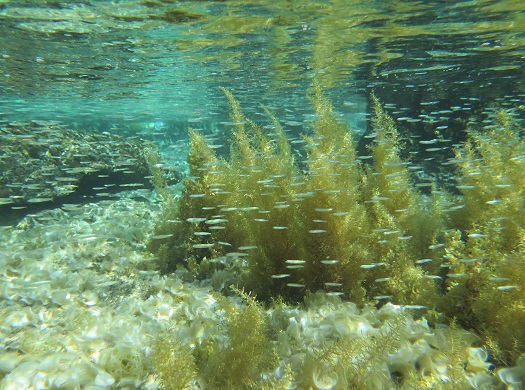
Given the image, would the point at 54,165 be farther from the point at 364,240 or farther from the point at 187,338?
the point at 364,240

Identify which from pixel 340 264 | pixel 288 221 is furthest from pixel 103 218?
pixel 340 264

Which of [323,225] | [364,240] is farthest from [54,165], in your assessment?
[364,240]

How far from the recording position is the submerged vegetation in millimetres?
4081

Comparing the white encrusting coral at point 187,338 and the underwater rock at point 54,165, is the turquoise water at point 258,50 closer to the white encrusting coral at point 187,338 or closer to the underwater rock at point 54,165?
the underwater rock at point 54,165

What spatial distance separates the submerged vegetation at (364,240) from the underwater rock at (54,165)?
24.3ft

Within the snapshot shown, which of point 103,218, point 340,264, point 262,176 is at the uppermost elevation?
point 262,176

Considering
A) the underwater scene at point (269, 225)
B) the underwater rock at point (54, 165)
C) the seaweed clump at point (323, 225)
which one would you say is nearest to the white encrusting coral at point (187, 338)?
the underwater scene at point (269, 225)

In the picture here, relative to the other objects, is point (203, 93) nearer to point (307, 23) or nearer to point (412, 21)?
point (307, 23)

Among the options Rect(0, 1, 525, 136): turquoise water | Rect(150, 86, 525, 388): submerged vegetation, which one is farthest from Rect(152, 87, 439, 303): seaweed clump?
Rect(0, 1, 525, 136): turquoise water

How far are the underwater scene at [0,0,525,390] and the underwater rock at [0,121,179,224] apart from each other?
79 mm

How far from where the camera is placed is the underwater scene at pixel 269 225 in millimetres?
3549

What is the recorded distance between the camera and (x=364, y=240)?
17.2 feet

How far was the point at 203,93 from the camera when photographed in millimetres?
23203

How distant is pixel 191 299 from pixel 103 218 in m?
8.10
